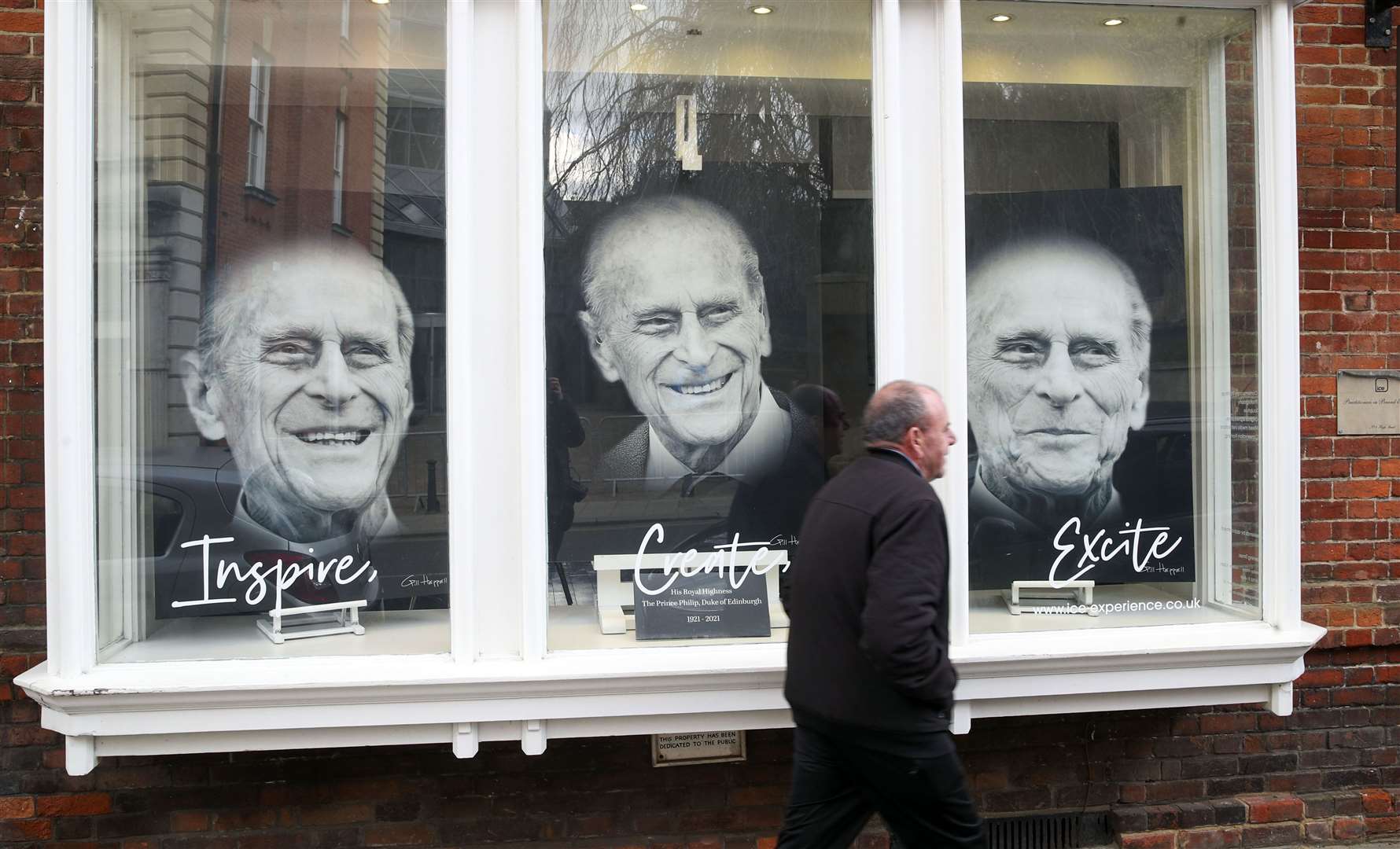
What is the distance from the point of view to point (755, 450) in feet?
14.6

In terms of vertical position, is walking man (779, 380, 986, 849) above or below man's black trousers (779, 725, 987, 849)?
above

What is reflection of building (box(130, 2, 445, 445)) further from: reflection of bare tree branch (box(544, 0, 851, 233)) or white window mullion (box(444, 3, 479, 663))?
reflection of bare tree branch (box(544, 0, 851, 233))

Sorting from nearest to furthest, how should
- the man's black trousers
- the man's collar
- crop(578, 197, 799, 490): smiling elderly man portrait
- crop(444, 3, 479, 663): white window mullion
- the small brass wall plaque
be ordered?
1. the man's black trousers
2. crop(444, 3, 479, 663): white window mullion
3. the man's collar
4. crop(578, 197, 799, 490): smiling elderly man portrait
5. the small brass wall plaque

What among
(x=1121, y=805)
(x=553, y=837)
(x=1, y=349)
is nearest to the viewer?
(x=1, y=349)

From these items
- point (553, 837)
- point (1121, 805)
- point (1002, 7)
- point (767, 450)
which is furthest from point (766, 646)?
point (1002, 7)

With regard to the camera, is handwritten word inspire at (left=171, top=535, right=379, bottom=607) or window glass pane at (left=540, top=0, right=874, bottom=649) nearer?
handwritten word inspire at (left=171, top=535, right=379, bottom=607)

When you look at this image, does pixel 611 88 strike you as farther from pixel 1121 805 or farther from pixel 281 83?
pixel 1121 805

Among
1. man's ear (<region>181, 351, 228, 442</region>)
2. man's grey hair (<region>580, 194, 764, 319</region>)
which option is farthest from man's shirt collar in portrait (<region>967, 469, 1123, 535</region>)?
man's ear (<region>181, 351, 228, 442</region>)

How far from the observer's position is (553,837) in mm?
4508

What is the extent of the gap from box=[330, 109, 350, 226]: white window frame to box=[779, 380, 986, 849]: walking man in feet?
6.97

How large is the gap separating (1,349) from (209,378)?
0.87 m

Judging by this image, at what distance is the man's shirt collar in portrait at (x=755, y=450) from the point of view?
4410 mm

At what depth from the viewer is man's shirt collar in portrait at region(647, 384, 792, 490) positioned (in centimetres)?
441
